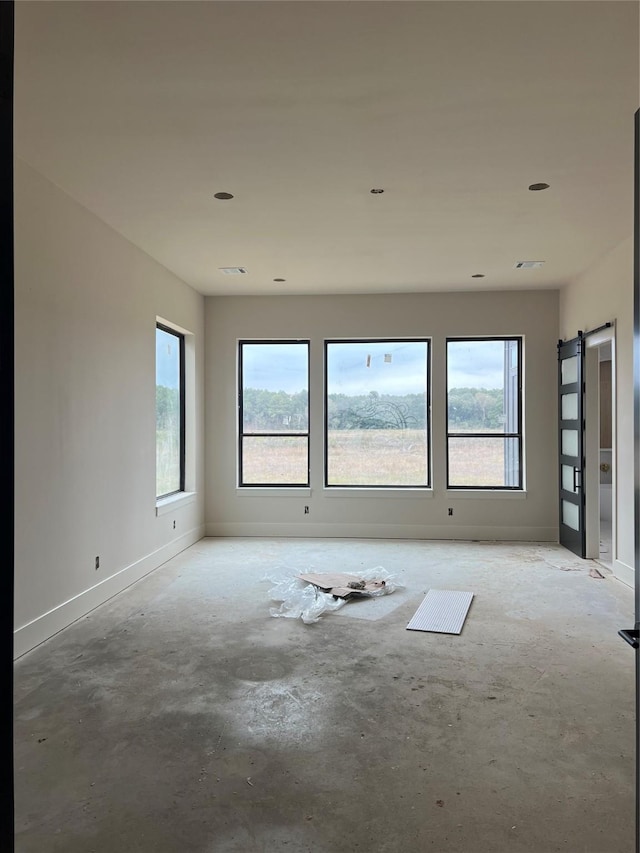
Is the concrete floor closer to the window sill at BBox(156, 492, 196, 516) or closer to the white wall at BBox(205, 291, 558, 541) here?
the window sill at BBox(156, 492, 196, 516)

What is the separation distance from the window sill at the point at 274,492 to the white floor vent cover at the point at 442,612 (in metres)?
2.63

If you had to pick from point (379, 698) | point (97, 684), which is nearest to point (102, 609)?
point (97, 684)

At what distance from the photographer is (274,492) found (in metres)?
7.16

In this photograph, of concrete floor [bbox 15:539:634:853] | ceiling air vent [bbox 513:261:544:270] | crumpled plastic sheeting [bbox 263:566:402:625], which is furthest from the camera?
ceiling air vent [bbox 513:261:544:270]

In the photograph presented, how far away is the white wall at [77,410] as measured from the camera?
353 cm

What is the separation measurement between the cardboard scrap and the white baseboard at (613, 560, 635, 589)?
6.81 ft

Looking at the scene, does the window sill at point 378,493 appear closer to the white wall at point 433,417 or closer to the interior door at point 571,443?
the white wall at point 433,417

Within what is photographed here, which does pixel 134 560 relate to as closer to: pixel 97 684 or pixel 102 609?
pixel 102 609

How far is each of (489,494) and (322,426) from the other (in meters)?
2.17

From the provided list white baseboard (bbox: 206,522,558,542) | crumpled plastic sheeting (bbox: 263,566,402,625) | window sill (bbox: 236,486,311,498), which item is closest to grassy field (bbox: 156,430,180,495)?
window sill (bbox: 236,486,311,498)

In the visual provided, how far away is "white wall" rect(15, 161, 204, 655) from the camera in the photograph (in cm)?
353

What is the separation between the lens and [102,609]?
436 cm

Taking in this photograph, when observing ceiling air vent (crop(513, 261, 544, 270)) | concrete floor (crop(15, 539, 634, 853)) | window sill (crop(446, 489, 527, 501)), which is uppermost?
ceiling air vent (crop(513, 261, 544, 270))

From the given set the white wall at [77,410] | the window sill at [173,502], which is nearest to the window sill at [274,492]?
the window sill at [173,502]
